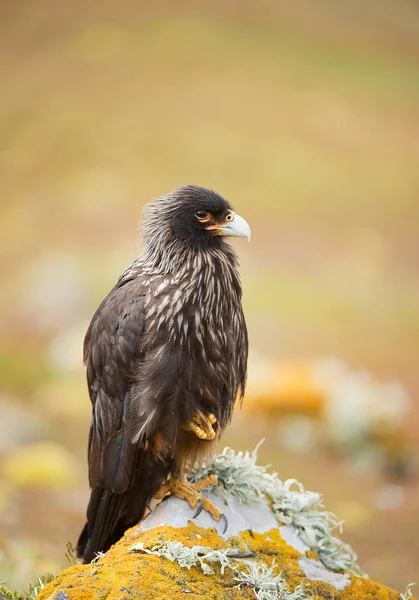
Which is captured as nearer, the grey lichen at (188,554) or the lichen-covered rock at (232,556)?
the lichen-covered rock at (232,556)

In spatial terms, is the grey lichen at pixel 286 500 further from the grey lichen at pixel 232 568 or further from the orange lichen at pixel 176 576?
the grey lichen at pixel 232 568

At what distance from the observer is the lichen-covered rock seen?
10.5 feet

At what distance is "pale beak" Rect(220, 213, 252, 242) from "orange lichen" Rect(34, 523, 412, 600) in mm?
1649

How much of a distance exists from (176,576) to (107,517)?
904 millimetres

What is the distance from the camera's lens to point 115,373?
3865 mm

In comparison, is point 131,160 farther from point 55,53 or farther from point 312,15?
point 312,15

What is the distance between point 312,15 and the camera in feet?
33.4

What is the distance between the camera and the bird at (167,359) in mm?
3764

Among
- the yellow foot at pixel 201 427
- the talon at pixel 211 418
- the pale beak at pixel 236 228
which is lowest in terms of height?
the yellow foot at pixel 201 427

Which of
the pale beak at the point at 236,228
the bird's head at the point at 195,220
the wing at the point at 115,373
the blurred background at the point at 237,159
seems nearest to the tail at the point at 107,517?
the wing at the point at 115,373

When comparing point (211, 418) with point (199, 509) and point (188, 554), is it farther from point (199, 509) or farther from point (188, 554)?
point (188, 554)

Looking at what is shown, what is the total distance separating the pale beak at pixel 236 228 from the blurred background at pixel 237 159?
4589 millimetres

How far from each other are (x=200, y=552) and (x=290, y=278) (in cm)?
619

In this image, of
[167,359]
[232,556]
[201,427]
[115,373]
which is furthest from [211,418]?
[232,556]
